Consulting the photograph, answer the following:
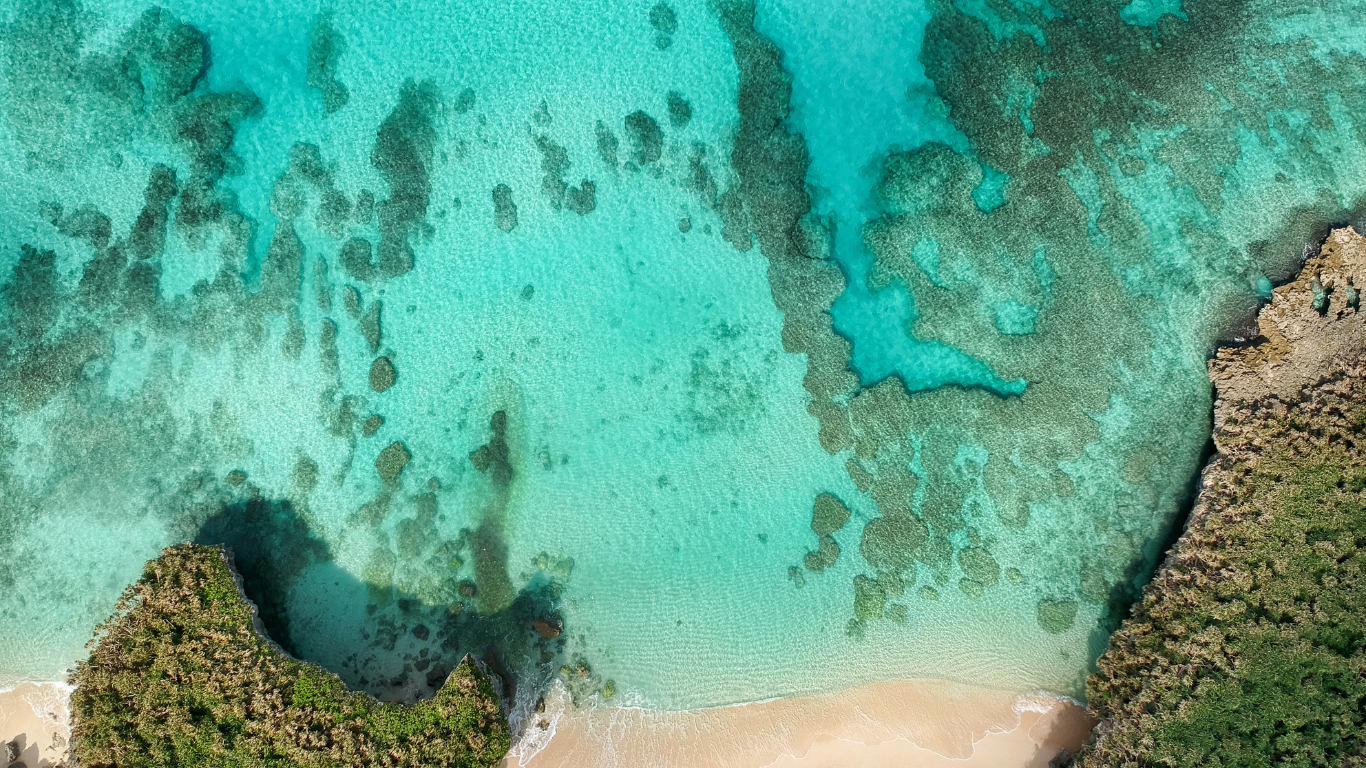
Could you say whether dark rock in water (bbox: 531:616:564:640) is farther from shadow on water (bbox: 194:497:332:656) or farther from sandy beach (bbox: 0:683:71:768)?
sandy beach (bbox: 0:683:71:768)

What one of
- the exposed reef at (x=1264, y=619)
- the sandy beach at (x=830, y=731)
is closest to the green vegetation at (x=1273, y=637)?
the exposed reef at (x=1264, y=619)

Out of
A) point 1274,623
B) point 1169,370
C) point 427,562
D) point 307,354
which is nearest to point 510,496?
point 427,562

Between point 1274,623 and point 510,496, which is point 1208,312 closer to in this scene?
point 1274,623

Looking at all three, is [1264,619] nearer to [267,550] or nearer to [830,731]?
[830,731]

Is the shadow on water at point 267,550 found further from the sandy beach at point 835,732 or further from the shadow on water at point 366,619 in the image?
the sandy beach at point 835,732

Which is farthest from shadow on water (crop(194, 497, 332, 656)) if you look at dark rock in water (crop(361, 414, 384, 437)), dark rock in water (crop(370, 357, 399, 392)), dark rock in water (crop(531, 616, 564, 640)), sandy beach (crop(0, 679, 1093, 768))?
sandy beach (crop(0, 679, 1093, 768))

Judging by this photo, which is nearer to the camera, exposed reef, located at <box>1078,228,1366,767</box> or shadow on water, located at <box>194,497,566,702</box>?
exposed reef, located at <box>1078,228,1366,767</box>
